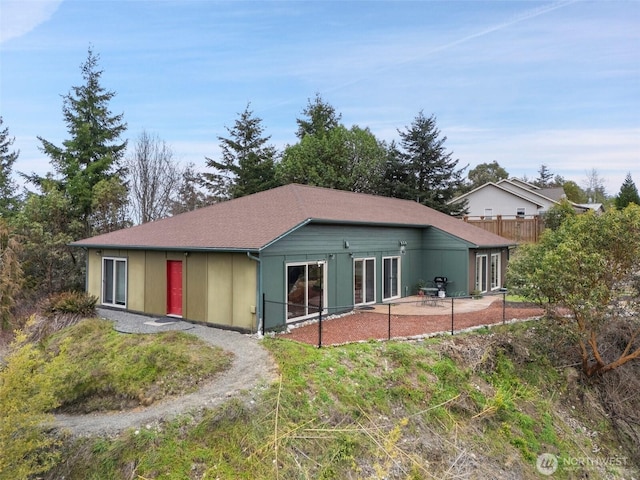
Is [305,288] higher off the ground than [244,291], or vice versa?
[244,291]

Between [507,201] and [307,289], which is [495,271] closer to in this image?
[307,289]

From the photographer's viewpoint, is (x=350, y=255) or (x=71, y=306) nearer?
(x=71, y=306)

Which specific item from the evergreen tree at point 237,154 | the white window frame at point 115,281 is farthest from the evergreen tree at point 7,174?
the white window frame at point 115,281

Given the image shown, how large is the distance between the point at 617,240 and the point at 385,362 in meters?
6.25

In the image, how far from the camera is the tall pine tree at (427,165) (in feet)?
105

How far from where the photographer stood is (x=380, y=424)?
6754mm

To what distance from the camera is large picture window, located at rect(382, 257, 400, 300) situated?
15.4 m

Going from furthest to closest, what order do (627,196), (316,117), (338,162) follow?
(316,117) < (627,196) < (338,162)

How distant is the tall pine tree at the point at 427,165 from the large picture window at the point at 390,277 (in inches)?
669

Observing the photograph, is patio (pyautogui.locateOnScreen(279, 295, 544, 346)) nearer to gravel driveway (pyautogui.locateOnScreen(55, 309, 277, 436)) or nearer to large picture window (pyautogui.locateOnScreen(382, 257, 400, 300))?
large picture window (pyautogui.locateOnScreen(382, 257, 400, 300))

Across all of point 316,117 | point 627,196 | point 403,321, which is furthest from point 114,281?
point 627,196

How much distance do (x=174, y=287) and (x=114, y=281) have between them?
3096 millimetres

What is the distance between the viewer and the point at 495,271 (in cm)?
1908

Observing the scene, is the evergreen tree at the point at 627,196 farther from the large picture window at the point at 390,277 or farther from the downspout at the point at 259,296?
the downspout at the point at 259,296
